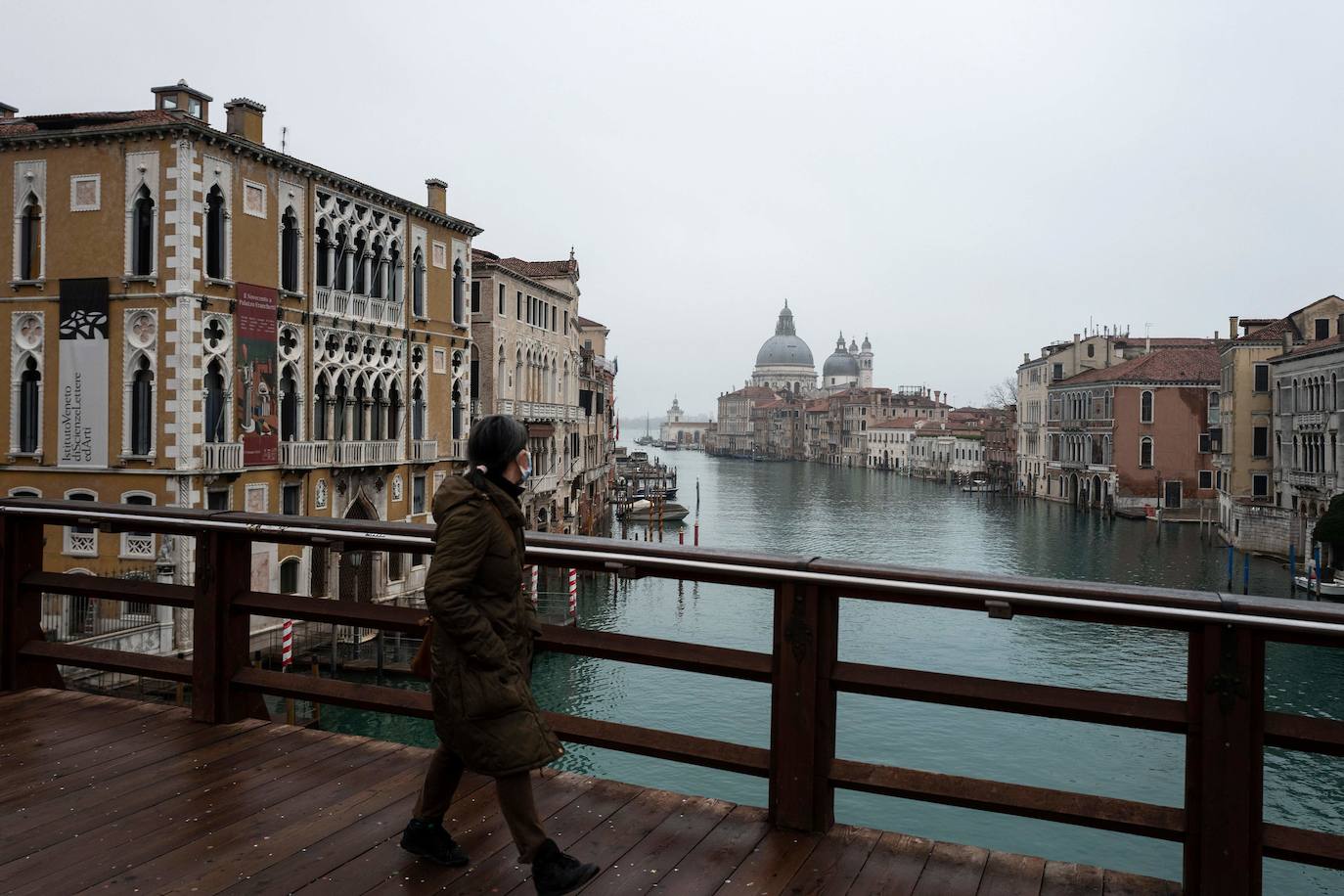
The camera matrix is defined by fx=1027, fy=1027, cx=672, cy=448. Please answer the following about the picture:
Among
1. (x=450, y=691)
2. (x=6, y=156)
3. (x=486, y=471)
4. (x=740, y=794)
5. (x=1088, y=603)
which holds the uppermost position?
(x=6, y=156)

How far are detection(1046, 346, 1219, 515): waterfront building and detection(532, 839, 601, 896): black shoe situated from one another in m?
62.7

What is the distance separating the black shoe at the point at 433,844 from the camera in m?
3.31

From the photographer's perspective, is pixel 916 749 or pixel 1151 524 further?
pixel 1151 524

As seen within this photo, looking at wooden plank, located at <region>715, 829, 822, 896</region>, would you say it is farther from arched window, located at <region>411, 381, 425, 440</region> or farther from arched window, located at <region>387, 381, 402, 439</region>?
arched window, located at <region>411, 381, 425, 440</region>

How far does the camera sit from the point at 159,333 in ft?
62.0

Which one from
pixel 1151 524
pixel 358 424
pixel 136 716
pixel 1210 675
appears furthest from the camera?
pixel 1151 524

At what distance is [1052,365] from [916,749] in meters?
60.7

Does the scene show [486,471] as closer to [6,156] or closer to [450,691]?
[450,691]

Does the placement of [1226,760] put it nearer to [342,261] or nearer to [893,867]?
[893,867]

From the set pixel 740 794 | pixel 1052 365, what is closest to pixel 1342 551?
pixel 740 794

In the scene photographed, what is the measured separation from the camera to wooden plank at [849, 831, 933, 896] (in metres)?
3.14

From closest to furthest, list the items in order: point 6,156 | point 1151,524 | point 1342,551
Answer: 1. point 6,156
2. point 1342,551
3. point 1151,524

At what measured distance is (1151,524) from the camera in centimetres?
5656

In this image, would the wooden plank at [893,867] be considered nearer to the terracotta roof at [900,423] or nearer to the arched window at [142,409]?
the arched window at [142,409]
